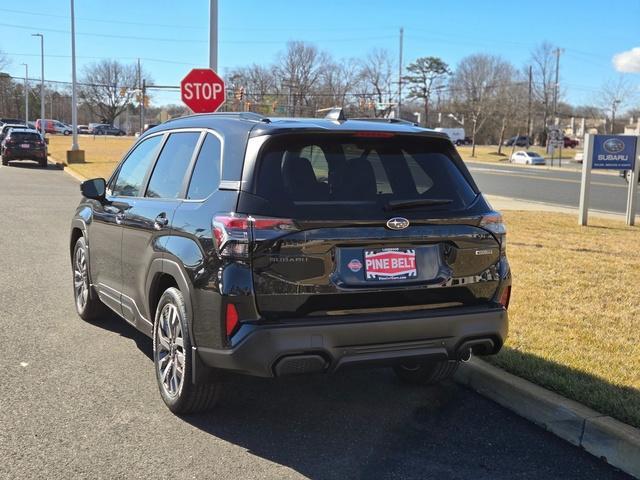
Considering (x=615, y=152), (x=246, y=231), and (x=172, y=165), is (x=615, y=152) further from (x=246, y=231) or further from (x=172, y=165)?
(x=246, y=231)

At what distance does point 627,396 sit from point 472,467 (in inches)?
50.8

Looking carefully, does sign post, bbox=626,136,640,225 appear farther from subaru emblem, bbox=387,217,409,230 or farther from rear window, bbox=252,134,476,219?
subaru emblem, bbox=387,217,409,230

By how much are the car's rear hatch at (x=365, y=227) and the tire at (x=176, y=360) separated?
2.31 ft

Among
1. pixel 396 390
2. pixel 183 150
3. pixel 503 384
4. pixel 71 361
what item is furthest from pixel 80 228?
pixel 503 384

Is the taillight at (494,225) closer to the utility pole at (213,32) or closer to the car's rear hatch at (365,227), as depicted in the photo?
the car's rear hatch at (365,227)

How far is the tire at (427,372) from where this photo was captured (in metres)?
4.72

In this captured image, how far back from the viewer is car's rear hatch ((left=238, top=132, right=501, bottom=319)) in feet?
11.4

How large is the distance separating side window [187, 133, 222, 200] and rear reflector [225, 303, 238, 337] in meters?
0.75

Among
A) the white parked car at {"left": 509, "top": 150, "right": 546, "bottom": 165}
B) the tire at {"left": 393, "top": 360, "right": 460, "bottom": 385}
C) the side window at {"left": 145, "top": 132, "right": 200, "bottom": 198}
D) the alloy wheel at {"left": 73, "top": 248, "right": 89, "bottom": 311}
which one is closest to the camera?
the side window at {"left": 145, "top": 132, "right": 200, "bottom": 198}

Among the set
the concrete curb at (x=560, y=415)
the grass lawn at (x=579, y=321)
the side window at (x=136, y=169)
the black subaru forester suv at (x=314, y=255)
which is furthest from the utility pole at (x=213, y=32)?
the concrete curb at (x=560, y=415)

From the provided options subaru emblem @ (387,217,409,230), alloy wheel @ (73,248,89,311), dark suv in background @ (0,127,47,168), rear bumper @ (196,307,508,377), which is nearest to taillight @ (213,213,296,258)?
rear bumper @ (196,307,508,377)

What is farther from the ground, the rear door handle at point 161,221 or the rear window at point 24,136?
the rear window at point 24,136

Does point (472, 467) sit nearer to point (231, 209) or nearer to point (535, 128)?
point (231, 209)

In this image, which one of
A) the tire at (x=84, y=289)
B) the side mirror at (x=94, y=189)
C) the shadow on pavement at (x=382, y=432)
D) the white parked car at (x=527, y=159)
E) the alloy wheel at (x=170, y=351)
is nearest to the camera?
the shadow on pavement at (x=382, y=432)
